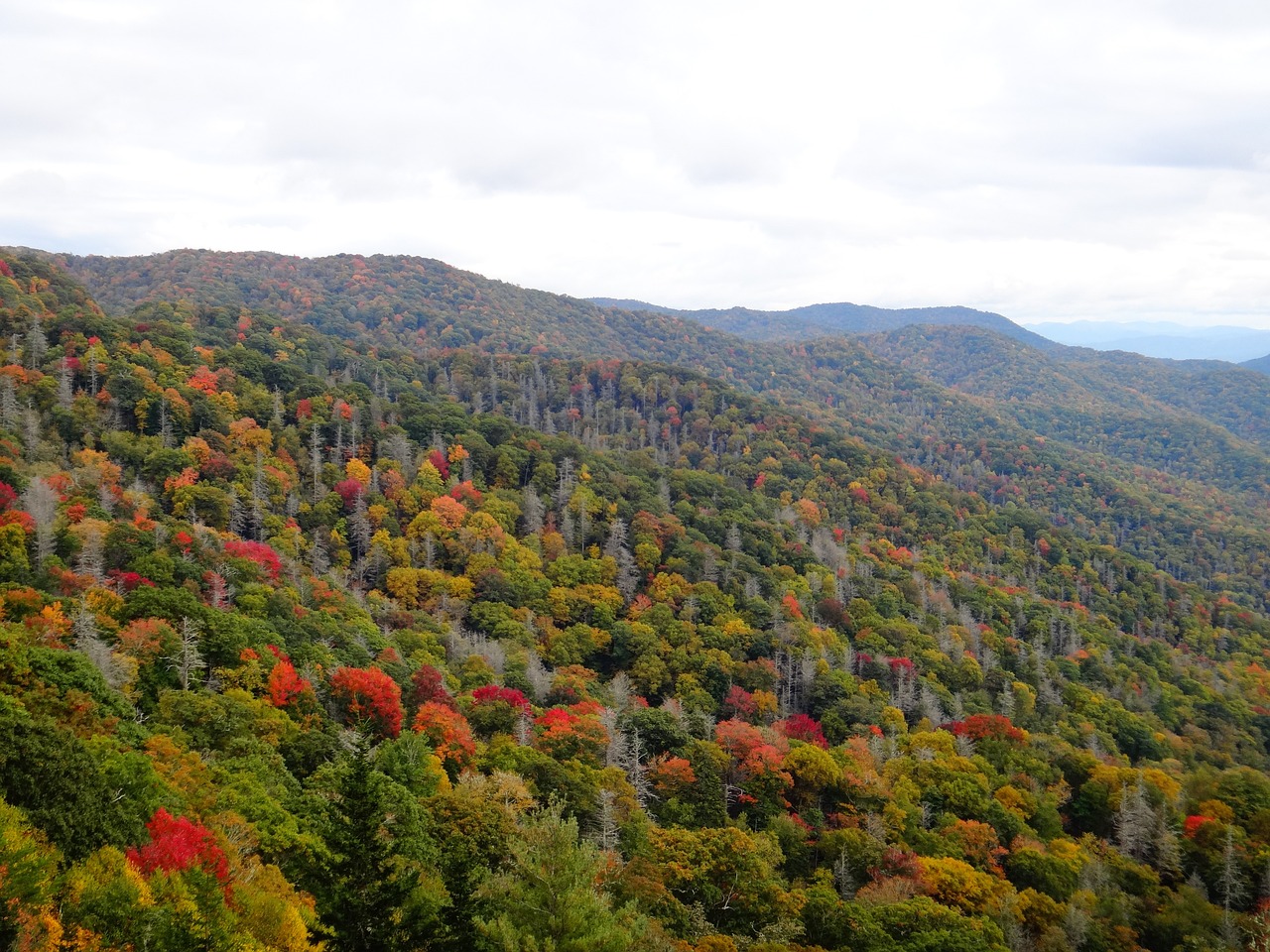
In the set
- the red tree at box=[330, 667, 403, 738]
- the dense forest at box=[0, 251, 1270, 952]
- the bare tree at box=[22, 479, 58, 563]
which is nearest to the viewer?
the dense forest at box=[0, 251, 1270, 952]

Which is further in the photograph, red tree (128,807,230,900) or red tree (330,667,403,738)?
red tree (330,667,403,738)

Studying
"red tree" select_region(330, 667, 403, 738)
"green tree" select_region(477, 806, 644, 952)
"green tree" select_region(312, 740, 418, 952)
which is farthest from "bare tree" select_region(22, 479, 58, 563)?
"green tree" select_region(477, 806, 644, 952)

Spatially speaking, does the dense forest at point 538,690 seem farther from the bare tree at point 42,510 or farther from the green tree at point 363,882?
the bare tree at point 42,510

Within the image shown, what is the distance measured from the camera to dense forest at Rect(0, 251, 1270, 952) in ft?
61.7

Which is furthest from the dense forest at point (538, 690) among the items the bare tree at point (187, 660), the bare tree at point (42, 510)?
the bare tree at point (42, 510)

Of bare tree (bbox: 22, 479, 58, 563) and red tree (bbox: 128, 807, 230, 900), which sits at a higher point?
bare tree (bbox: 22, 479, 58, 563)

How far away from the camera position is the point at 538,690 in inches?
1970

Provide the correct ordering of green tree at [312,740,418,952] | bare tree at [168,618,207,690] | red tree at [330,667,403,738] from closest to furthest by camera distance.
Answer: green tree at [312,740,418,952] → bare tree at [168,618,207,690] → red tree at [330,667,403,738]

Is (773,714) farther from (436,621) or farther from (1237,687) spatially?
(1237,687)

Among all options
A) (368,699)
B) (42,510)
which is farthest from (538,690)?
(42,510)

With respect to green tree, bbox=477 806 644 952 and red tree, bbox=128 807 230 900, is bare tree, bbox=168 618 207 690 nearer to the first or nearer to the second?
red tree, bbox=128 807 230 900

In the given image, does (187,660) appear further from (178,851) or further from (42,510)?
(42,510)

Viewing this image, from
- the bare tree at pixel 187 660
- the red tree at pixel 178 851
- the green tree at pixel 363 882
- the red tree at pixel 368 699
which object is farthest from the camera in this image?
the red tree at pixel 368 699

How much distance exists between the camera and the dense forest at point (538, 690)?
18797 mm
